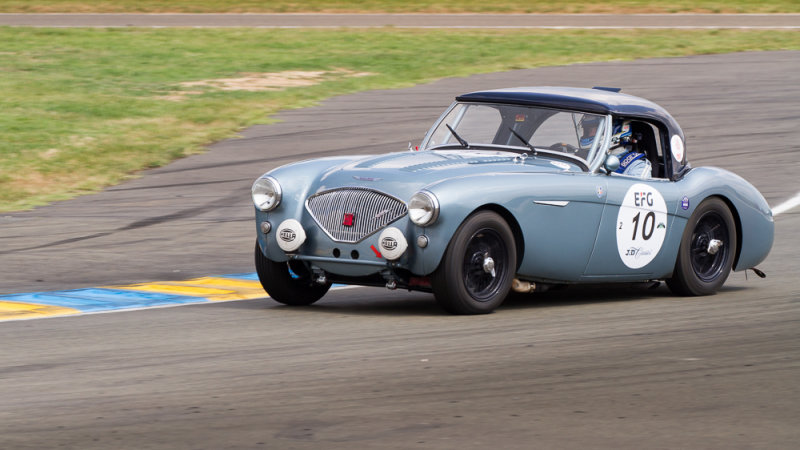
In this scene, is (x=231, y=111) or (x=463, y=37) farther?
(x=463, y=37)

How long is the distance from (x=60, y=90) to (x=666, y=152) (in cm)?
1471

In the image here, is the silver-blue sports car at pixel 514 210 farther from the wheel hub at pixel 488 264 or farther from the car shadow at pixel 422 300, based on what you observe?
the car shadow at pixel 422 300

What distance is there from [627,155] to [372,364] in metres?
3.59

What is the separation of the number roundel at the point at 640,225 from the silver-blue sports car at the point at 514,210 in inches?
0.4

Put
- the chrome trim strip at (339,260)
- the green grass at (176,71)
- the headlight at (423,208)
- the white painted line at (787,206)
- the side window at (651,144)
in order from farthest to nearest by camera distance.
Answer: the green grass at (176,71), the white painted line at (787,206), the side window at (651,144), the chrome trim strip at (339,260), the headlight at (423,208)

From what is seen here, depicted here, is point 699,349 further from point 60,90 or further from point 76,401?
point 60,90

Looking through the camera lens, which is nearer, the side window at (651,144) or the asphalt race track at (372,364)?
the asphalt race track at (372,364)

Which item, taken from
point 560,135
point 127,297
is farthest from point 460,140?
point 127,297

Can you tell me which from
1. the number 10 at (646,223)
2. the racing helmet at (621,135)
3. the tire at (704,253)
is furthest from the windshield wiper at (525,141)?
the tire at (704,253)

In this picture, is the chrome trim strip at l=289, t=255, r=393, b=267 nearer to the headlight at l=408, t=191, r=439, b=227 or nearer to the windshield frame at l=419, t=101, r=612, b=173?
the headlight at l=408, t=191, r=439, b=227

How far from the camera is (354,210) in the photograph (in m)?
8.39

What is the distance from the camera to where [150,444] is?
539 centimetres

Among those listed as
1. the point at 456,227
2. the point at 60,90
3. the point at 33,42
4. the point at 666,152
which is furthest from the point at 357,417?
the point at 33,42

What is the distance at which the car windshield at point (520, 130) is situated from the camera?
941cm
